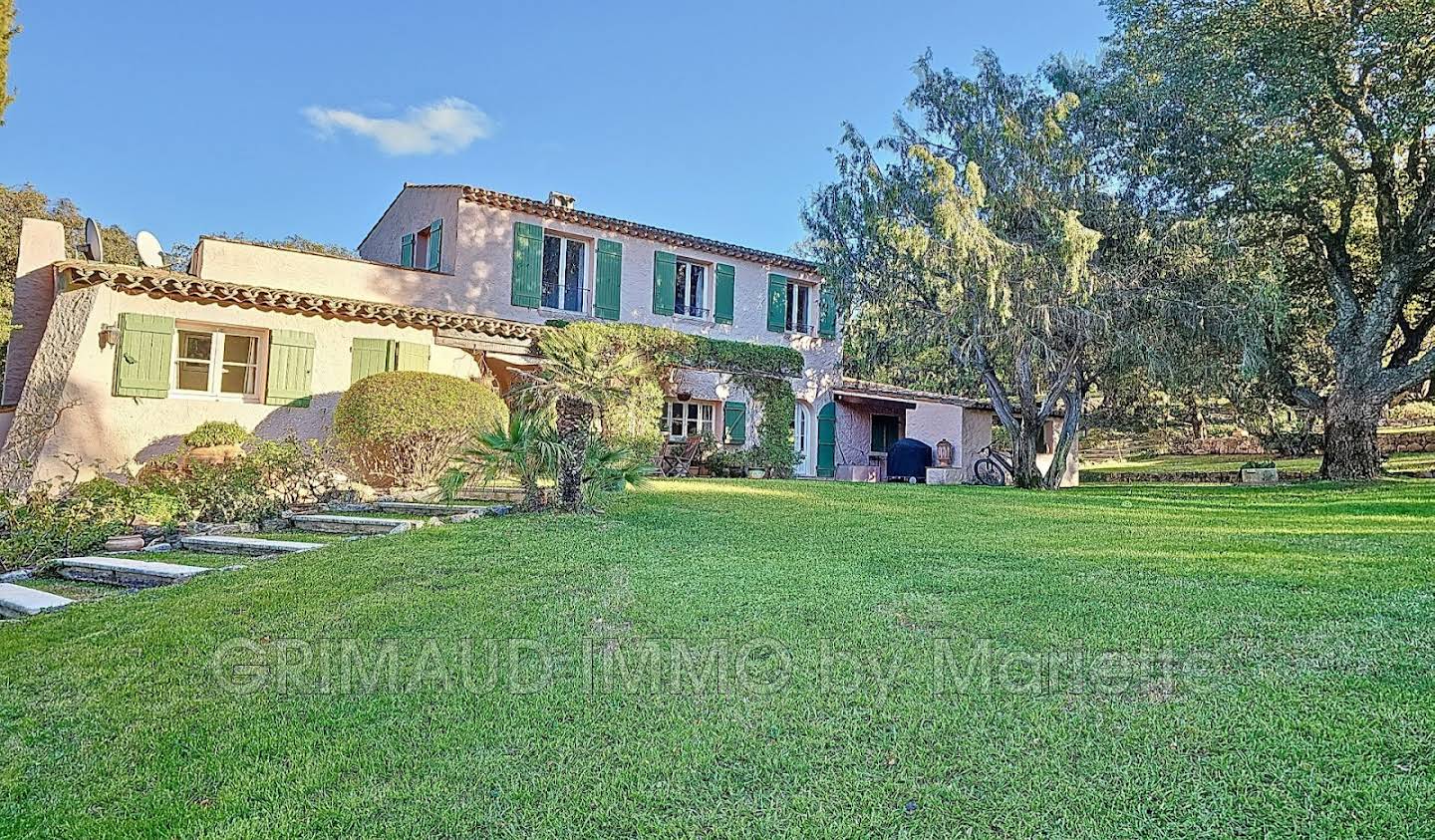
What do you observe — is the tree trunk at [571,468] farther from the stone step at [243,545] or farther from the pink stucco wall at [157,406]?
the pink stucco wall at [157,406]

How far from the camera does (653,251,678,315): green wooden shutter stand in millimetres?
17609

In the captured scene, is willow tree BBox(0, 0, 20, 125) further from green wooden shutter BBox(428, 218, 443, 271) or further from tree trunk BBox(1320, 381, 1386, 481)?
tree trunk BBox(1320, 381, 1386, 481)

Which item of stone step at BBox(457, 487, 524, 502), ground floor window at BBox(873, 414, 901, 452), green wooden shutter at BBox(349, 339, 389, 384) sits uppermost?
Result: green wooden shutter at BBox(349, 339, 389, 384)

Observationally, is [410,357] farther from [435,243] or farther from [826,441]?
[826,441]

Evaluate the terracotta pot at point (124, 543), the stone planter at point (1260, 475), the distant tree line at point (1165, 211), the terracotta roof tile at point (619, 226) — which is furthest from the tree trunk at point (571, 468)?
the stone planter at point (1260, 475)

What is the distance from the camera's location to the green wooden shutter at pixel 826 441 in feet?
63.5

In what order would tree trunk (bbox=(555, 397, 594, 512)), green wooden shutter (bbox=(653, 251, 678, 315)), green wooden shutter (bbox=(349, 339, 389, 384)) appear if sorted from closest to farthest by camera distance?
tree trunk (bbox=(555, 397, 594, 512)) < green wooden shutter (bbox=(349, 339, 389, 384)) < green wooden shutter (bbox=(653, 251, 678, 315))

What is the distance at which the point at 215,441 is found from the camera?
10461 millimetres

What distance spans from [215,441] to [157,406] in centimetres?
162

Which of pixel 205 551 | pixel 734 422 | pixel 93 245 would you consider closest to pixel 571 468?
pixel 205 551

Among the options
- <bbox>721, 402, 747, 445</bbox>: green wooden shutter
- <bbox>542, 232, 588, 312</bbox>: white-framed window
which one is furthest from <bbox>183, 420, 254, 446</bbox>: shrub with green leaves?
<bbox>721, 402, 747, 445</bbox>: green wooden shutter

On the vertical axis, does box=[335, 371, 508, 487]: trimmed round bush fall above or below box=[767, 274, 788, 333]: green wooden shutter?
below

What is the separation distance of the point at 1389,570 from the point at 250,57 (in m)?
19.6

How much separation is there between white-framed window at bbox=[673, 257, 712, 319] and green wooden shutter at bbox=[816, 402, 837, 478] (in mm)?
3964
